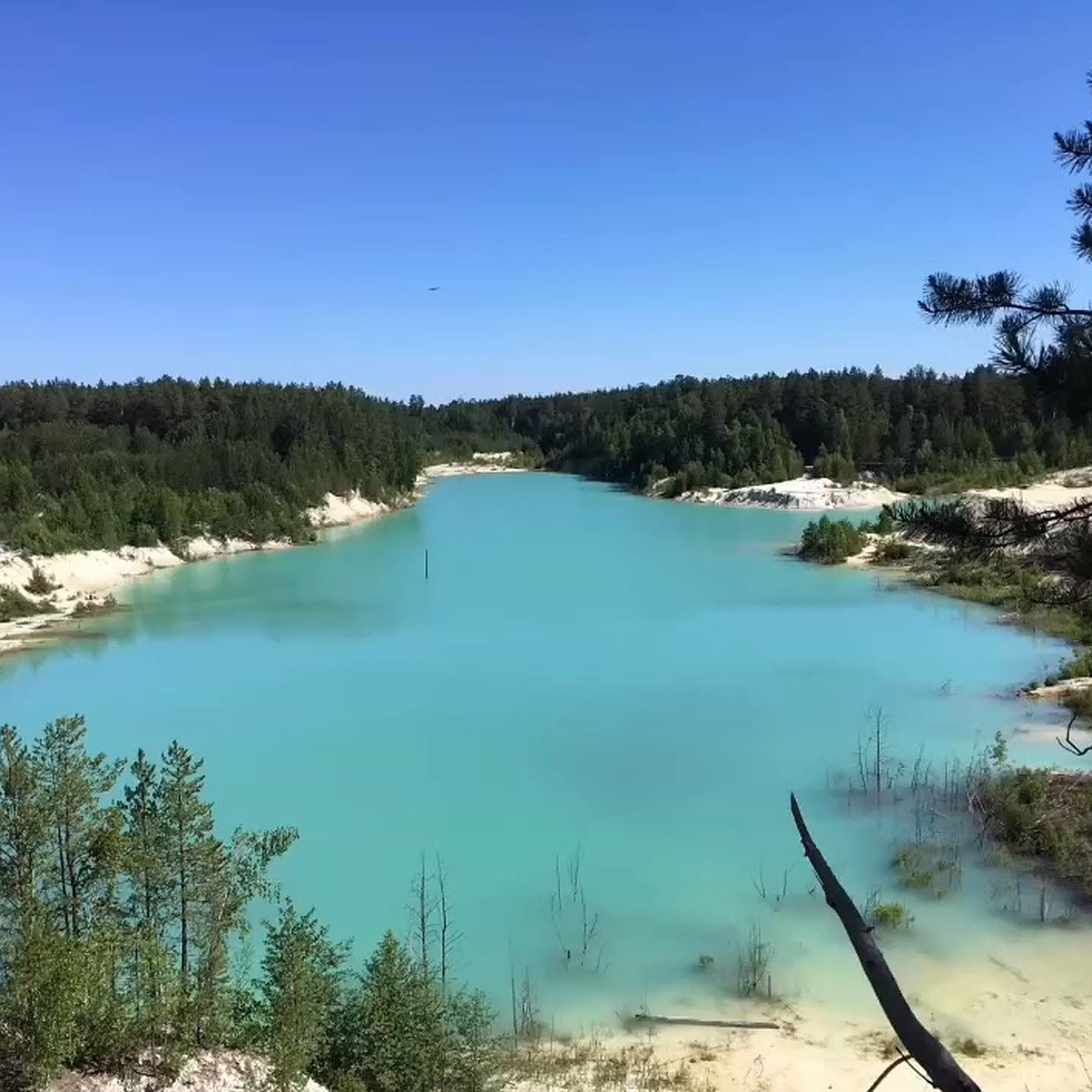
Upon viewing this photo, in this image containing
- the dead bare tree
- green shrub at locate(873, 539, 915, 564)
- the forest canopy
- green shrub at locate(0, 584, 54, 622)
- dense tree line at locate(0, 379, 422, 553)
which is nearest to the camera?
the dead bare tree

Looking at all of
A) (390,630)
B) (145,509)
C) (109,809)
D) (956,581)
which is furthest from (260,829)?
(145,509)

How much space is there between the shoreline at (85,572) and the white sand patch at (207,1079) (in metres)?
16.3

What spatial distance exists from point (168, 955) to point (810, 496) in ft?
136

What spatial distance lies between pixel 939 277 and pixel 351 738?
36.3ft

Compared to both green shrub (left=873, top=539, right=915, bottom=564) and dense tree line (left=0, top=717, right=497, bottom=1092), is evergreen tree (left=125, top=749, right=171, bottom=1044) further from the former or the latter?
green shrub (left=873, top=539, right=915, bottom=564)

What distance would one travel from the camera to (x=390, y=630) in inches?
810

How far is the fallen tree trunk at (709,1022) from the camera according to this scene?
6668 millimetres

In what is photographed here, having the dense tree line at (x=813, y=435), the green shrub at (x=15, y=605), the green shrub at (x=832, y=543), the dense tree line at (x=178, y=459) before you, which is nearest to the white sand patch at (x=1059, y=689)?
the green shrub at (x=832, y=543)

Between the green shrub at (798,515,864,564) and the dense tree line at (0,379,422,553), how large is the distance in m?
18.3

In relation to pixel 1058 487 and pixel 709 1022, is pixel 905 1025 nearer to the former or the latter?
pixel 709 1022

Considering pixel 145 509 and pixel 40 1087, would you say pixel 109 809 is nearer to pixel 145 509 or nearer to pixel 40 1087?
pixel 40 1087

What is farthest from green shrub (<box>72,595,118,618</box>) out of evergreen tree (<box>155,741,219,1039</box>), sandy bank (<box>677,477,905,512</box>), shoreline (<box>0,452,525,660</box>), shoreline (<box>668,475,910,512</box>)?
sandy bank (<box>677,477,905,512</box>)

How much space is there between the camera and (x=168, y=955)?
5.10 metres

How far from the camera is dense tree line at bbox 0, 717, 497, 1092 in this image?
4.80m
